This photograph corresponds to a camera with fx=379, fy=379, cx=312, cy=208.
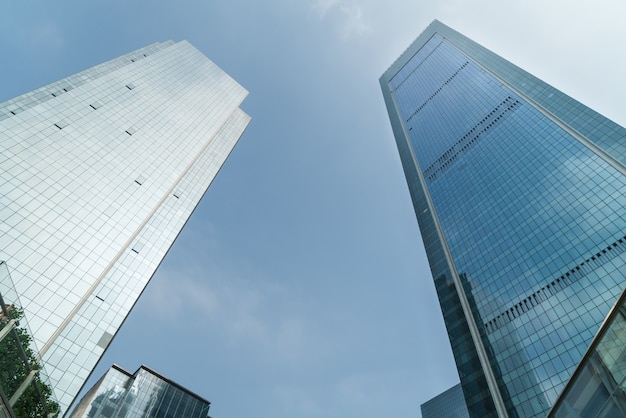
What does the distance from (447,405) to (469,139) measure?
7811cm

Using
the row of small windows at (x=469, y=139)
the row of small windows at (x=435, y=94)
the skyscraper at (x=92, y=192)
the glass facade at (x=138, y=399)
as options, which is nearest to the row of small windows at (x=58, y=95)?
the skyscraper at (x=92, y=192)

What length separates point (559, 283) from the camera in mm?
52844

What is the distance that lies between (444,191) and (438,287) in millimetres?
25543

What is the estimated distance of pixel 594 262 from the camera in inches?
1983

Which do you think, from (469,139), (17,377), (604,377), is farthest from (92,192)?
(469,139)

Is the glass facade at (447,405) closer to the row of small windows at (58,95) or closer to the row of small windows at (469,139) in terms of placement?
the row of small windows at (469,139)

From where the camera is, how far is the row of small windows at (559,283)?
49250 mm

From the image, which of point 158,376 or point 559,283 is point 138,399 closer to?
point 158,376

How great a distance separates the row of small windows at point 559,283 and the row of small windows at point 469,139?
152ft

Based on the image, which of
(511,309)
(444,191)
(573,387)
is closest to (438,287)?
(511,309)

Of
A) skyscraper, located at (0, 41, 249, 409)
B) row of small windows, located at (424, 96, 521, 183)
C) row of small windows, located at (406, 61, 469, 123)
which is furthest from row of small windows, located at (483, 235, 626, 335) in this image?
row of small windows, located at (406, 61, 469, 123)

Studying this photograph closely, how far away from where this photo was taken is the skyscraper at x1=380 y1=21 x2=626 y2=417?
48906mm

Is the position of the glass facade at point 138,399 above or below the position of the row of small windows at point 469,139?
below

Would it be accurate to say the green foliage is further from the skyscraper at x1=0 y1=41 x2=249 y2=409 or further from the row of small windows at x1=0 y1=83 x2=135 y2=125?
the row of small windows at x1=0 y1=83 x2=135 y2=125
